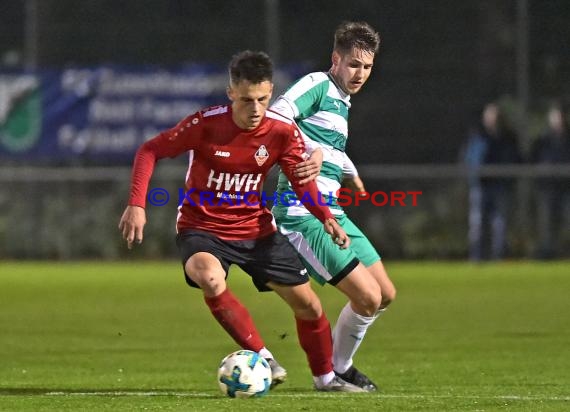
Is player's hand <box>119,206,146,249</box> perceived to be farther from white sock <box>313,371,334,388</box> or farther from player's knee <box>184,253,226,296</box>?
white sock <box>313,371,334,388</box>

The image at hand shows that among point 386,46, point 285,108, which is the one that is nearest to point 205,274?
point 285,108

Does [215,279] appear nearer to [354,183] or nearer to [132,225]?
[132,225]


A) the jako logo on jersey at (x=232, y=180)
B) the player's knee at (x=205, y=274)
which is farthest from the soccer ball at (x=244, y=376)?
the jako logo on jersey at (x=232, y=180)

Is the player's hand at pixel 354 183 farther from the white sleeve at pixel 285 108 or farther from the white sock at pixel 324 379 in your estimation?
the white sock at pixel 324 379

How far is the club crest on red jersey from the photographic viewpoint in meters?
8.16

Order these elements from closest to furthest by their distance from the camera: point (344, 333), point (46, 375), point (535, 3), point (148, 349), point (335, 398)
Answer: point (335, 398)
point (344, 333)
point (46, 375)
point (148, 349)
point (535, 3)

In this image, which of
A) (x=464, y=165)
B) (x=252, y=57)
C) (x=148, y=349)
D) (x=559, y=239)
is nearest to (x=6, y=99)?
(x=464, y=165)

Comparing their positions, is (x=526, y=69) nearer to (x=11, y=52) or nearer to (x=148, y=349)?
(x=11, y=52)

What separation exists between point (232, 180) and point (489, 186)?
13187 mm

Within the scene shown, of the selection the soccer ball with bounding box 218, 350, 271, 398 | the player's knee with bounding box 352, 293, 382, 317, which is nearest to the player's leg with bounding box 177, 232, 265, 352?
the soccer ball with bounding box 218, 350, 271, 398

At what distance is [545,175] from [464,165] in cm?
115

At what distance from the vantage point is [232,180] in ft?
26.7

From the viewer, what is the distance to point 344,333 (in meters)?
8.46

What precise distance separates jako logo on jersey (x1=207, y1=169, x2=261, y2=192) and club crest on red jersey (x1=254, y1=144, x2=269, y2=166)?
81 mm
